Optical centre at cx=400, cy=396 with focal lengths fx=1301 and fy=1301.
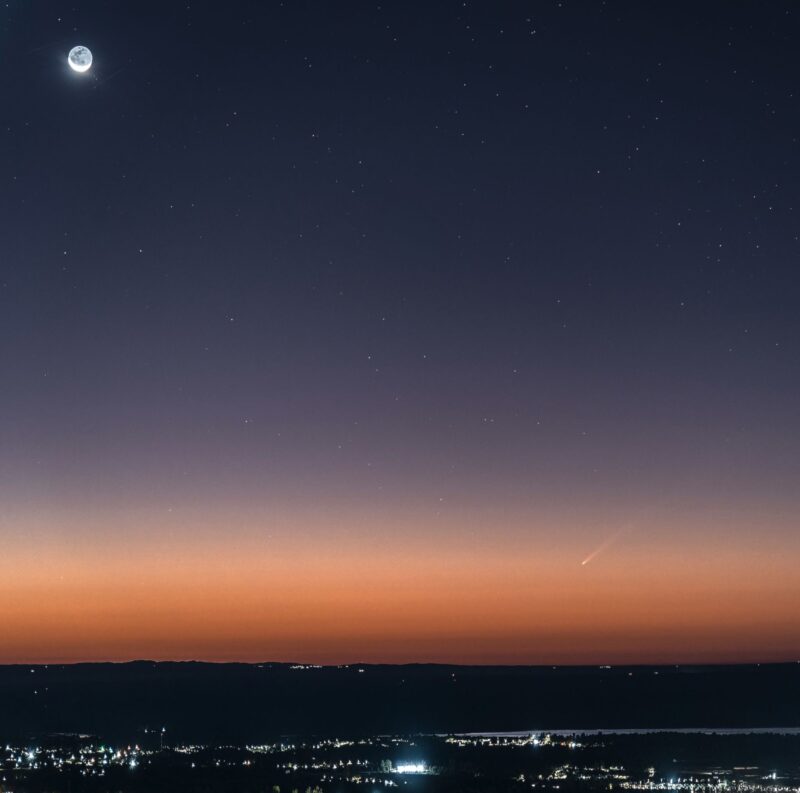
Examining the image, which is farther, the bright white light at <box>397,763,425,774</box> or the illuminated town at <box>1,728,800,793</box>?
the bright white light at <box>397,763,425,774</box>

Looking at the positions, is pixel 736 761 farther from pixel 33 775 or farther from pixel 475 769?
pixel 33 775

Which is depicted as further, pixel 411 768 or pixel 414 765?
pixel 414 765

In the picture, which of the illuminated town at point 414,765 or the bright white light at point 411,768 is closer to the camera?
the illuminated town at point 414,765

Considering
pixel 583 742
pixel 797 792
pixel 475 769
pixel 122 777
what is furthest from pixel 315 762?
pixel 797 792
